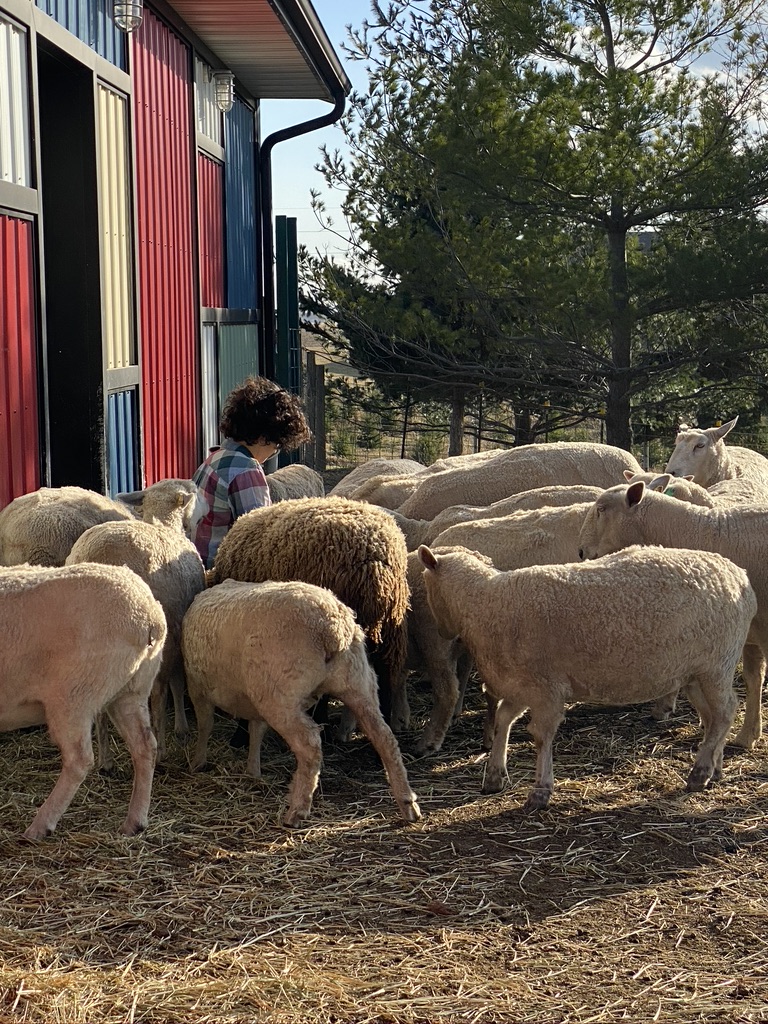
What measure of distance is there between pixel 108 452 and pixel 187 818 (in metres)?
3.48

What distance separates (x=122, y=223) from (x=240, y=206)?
5501mm

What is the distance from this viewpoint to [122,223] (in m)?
8.41

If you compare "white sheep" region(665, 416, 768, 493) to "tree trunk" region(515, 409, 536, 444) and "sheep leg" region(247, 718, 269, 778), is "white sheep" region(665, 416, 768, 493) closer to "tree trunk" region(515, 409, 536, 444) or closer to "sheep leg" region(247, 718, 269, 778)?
"sheep leg" region(247, 718, 269, 778)

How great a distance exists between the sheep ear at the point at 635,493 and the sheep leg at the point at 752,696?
3.02ft

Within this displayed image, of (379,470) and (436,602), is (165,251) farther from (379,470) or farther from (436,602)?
(436,602)

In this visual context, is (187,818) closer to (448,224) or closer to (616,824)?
(616,824)

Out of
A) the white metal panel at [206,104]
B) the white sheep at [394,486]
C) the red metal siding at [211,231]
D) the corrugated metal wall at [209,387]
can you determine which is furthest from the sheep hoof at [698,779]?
the white metal panel at [206,104]

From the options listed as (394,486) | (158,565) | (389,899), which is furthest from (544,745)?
(394,486)

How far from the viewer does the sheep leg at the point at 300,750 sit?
4.87 metres

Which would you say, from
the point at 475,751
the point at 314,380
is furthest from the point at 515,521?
the point at 314,380

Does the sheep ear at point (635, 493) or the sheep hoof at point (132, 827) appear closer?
Answer: the sheep hoof at point (132, 827)

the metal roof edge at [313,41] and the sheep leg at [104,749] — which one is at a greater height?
the metal roof edge at [313,41]

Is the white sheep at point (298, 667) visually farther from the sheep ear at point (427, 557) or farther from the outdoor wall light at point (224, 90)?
the outdoor wall light at point (224, 90)

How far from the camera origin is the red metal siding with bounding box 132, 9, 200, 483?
359 inches
